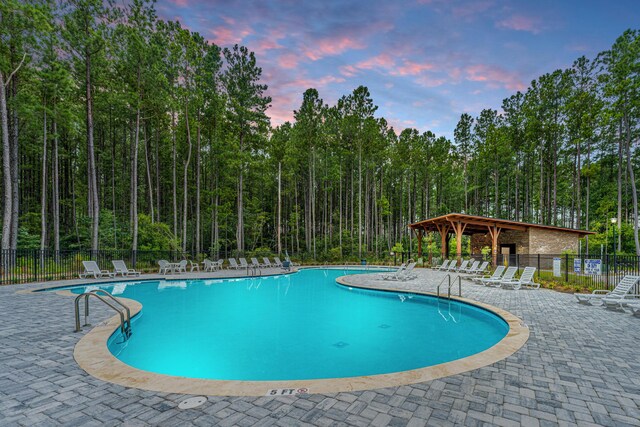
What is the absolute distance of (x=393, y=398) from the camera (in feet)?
9.15

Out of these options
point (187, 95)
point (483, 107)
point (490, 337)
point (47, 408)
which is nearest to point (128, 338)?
point (47, 408)

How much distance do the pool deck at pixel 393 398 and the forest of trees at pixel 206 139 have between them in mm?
13283

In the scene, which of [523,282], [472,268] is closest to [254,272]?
[472,268]

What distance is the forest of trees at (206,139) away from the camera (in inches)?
569

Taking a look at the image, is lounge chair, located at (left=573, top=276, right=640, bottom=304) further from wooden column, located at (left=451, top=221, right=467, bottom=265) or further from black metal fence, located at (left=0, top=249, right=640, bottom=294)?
wooden column, located at (left=451, top=221, right=467, bottom=265)

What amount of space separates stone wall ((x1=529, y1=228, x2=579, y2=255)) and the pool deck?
1793 cm

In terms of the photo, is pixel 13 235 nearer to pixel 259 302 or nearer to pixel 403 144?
pixel 259 302

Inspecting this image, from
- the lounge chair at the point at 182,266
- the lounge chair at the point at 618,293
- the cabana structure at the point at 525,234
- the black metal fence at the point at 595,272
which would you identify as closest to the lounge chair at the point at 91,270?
the lounge chair at the point at 182,266

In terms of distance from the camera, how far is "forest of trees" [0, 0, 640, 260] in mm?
14461

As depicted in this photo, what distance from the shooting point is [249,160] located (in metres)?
21.5

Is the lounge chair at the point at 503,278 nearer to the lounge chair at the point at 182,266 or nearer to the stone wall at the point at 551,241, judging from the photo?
the stone wall at the point at 551,241

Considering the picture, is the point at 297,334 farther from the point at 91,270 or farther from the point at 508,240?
the point at 508,240

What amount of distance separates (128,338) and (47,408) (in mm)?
3517

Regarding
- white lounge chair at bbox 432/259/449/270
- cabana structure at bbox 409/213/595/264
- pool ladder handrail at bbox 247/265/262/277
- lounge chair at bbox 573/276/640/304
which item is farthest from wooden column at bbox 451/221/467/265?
pool ladder handrail at bbox 247/265/262/277
